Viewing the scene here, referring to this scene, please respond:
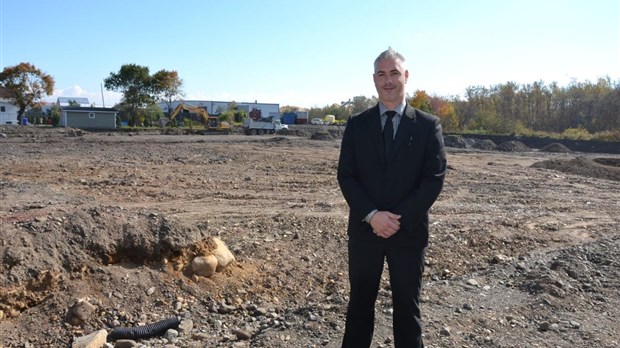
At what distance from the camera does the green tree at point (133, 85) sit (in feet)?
168

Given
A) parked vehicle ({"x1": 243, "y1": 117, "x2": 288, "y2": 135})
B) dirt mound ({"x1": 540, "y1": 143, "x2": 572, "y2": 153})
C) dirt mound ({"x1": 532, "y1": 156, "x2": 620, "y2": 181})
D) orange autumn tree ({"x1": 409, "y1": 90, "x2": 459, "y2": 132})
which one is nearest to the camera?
dirt mound ({"x1": 532, "y1": 156, "x2": 620, "y2": 181})

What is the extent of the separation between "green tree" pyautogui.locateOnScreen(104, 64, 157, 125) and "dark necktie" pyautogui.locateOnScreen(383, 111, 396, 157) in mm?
51019

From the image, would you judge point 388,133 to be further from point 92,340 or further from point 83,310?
point 83,310

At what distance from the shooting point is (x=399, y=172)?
10.7ft

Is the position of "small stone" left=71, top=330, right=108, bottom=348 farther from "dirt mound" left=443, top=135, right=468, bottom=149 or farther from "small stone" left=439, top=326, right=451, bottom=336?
"dirt mound" left=443, top=135, right=468, bottom=149

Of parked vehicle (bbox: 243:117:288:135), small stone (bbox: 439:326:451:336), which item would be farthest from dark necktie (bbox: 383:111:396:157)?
parked vehicle (bbox: 243:117:288:135)

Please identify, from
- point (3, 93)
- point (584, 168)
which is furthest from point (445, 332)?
point (3, 93)

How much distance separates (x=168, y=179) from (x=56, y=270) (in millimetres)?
9137

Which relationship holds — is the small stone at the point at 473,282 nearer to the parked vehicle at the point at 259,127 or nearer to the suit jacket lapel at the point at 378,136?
the suit jacket lapel at the point at 378,136

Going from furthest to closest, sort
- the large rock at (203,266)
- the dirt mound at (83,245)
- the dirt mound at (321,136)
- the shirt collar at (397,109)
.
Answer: the dirt mound at (321,136), the large rock at (203,266), the dirt mound at (83,245), the shirt collar at (397,109)

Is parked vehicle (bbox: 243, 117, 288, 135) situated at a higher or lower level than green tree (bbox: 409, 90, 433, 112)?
lower

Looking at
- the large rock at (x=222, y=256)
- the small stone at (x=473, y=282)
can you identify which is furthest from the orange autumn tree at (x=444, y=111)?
the large rock at (x=222, y=256)

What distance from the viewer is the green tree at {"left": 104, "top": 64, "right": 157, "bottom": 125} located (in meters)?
51.2

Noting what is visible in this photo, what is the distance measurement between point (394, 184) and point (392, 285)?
59 cm
